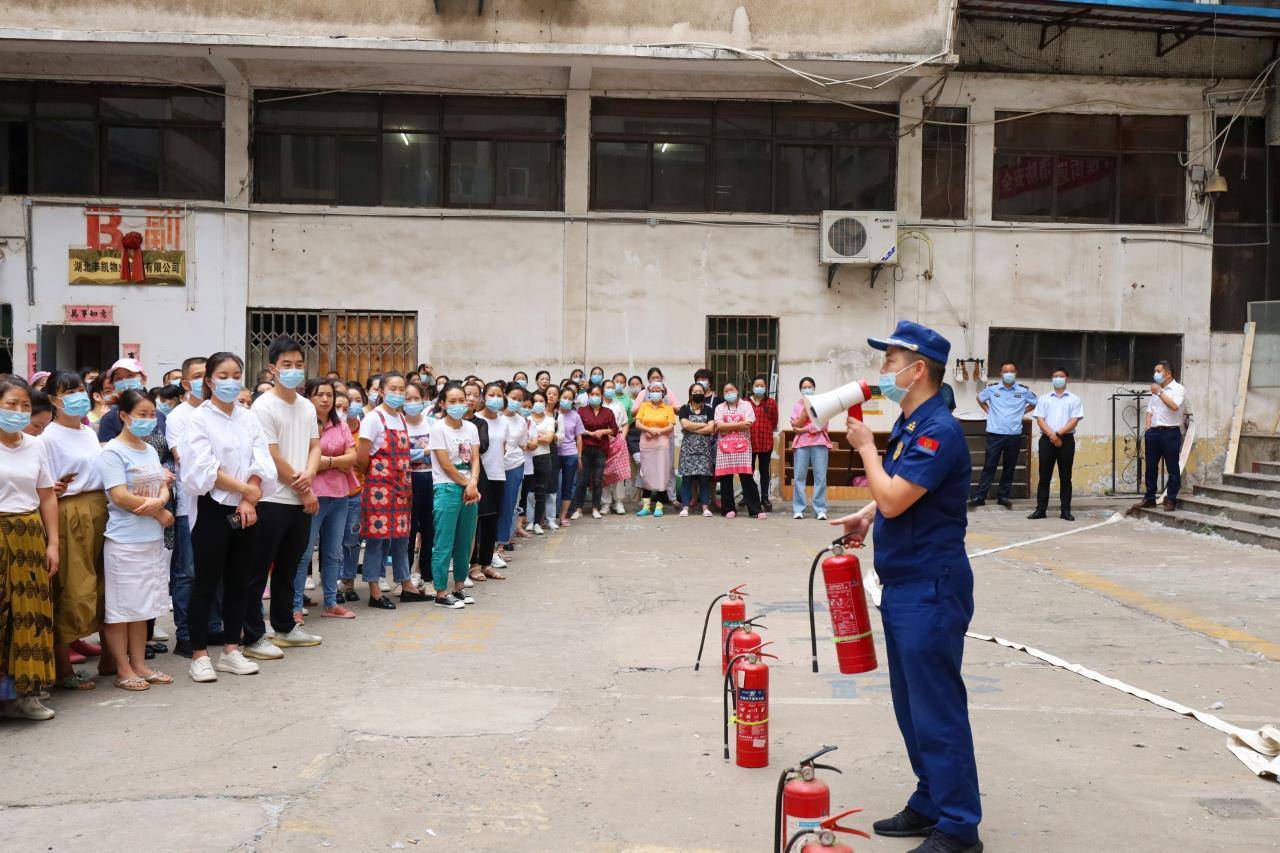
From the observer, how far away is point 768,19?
16938 millimetres

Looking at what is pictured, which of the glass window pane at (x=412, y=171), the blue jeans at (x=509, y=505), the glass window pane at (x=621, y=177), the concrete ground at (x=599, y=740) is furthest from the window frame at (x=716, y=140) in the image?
the concrete ground at (x=599, y=740)

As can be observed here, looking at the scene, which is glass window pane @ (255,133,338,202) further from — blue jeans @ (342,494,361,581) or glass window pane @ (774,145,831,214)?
blue jeans @ (342,494,361,581)

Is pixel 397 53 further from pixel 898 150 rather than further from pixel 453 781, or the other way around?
pixel 453 781

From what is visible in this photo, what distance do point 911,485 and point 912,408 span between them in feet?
1.40

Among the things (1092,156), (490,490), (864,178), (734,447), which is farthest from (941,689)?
(1092,156)

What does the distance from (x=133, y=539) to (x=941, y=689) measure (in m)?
Result: 5.03

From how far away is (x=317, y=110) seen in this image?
18.1 meters

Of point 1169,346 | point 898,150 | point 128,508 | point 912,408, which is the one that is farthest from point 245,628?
point 1169,346

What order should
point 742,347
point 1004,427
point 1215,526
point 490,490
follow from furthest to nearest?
point 742,347 < point 1004,427 < point 1215,526 < point 490,490

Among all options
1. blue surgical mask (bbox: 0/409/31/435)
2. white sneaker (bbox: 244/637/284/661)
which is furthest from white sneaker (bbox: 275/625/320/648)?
blue surgical mask (bbox: 0/409/31/435)

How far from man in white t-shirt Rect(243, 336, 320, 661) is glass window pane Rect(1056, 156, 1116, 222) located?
14.8 metres

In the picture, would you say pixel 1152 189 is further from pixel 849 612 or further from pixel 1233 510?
pixel 849 612

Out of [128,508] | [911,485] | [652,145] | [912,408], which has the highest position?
[652,145]

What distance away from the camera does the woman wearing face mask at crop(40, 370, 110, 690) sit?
22.5 ft
